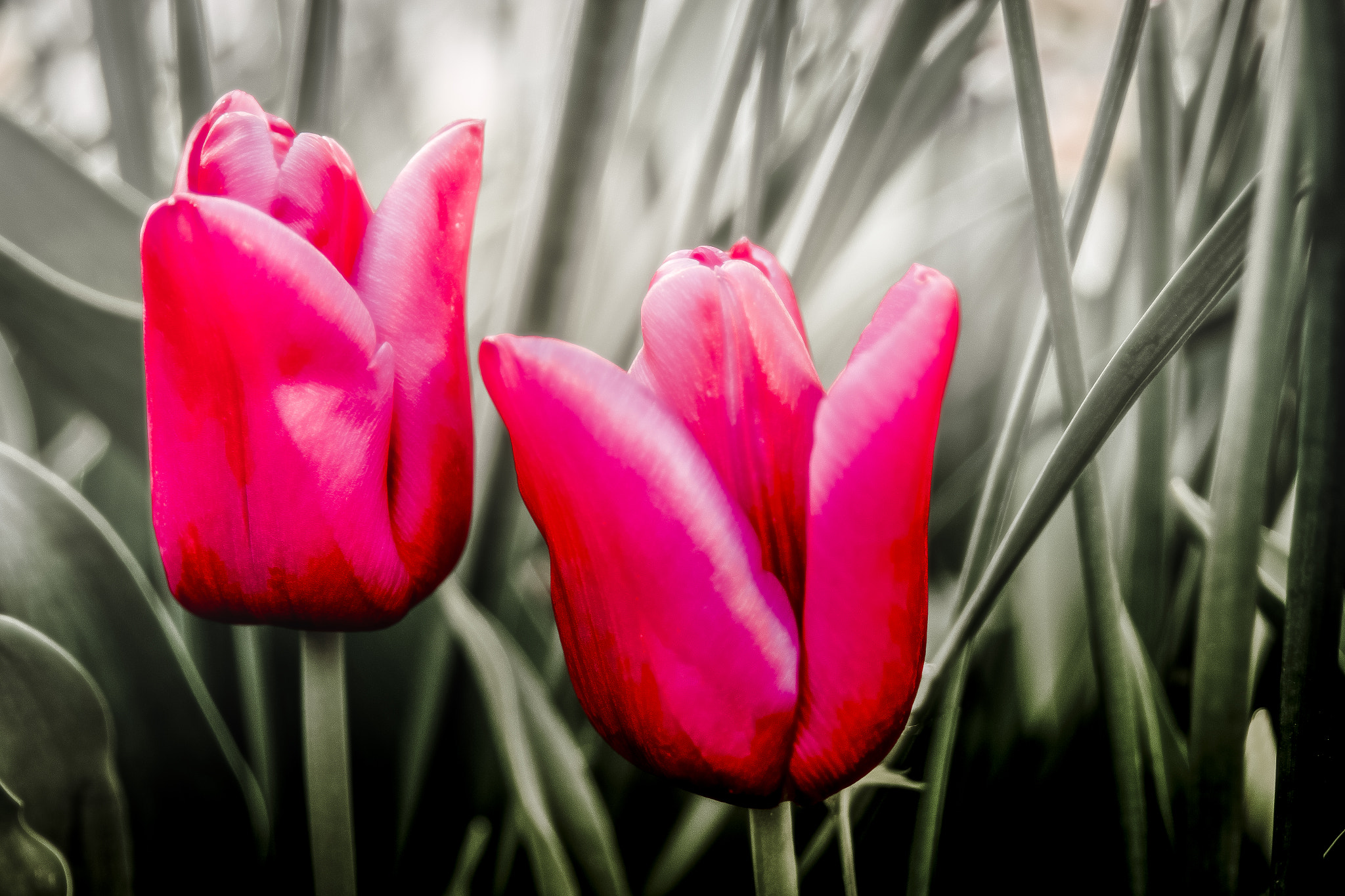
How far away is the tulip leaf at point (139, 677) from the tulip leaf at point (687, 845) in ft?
0.33

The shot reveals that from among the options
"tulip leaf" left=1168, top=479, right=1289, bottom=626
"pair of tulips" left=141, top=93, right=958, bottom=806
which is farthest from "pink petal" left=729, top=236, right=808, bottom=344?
"tulip leaf" left=1168, top=479, right=1289, bottom=626

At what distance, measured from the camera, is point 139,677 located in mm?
193

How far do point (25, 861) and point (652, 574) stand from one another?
144mm

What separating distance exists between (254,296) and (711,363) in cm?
7

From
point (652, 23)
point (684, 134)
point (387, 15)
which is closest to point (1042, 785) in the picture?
point (684, 134)

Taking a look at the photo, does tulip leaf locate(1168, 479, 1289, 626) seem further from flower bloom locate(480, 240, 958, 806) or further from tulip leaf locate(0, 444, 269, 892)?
tulip leaf locate(0, 444, 269, 892)

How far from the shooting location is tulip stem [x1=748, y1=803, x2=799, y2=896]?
0.13 m

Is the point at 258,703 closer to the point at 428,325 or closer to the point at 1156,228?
the point at 428,325

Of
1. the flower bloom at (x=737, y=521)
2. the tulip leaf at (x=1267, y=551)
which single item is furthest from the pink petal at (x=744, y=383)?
the tulip leaf at (x=1267, y=551)

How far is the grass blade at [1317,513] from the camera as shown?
0.39ft

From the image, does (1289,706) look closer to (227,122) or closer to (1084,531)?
(1084,531)

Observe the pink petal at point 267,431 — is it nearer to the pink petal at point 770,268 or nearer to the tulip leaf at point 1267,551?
the pink petal at point 770,268

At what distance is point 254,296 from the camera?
12 centimetres

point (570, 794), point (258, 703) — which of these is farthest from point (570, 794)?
point (258, 703)
